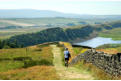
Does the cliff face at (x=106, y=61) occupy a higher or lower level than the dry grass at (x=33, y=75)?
higher

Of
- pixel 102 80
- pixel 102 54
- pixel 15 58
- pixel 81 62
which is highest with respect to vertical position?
pixel 102 54

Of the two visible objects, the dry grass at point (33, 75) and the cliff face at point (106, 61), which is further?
the dry grass at point (33, 75)

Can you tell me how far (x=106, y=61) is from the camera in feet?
64.5

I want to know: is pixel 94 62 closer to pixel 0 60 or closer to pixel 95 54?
pixel 95 54

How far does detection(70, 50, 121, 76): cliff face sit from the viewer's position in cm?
1652

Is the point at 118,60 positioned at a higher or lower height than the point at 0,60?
higher

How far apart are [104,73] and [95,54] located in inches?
167

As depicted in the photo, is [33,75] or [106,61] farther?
[33,75]

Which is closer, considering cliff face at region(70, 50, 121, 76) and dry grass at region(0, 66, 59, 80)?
cliff face at region(70, 50, 121, 76)

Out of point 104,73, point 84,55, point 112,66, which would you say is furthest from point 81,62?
point 112,66

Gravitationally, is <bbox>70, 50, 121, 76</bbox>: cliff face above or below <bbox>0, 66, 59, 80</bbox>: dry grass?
above

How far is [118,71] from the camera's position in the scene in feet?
53.9

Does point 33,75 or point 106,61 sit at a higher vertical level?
point 106,61

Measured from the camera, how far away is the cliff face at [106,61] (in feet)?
54.2
